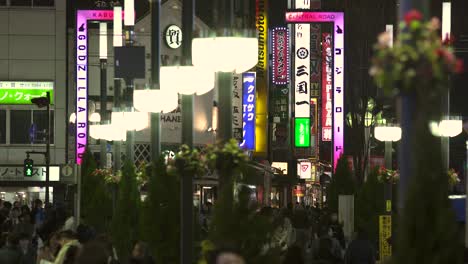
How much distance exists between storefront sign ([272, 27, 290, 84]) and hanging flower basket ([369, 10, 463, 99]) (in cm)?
4909

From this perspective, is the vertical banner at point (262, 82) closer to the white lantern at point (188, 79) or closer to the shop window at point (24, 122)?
the shop window at point (24, 122)

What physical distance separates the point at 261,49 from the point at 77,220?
24.9 m

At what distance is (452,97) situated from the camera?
79438mm

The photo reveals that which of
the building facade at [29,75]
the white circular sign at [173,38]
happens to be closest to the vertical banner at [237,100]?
the white circular sign at [173,38]

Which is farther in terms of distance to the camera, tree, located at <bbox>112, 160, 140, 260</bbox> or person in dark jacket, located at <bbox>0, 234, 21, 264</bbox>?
tree, located at <bbox>112, 160, 140, 260</bbox>

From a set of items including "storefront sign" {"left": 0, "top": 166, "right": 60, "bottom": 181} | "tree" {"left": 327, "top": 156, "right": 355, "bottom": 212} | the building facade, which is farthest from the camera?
the building facade

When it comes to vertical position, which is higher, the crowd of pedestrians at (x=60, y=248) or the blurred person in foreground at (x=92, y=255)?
the blurred person in foreground at (x=92, y=255)

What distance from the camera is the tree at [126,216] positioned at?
29.2 meters

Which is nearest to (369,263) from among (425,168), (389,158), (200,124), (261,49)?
(425,168)

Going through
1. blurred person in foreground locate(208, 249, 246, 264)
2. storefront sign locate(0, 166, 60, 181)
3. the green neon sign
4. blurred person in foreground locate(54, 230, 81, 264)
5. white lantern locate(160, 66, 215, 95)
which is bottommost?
storefront sign locate(0, 166, 60, 181)

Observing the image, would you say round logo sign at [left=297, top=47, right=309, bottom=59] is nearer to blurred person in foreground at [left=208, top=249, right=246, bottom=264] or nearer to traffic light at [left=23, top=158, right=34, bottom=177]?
traffic light at [left=23, top=158, right=34, bottom=177]

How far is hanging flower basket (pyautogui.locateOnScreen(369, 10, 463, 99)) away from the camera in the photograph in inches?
351

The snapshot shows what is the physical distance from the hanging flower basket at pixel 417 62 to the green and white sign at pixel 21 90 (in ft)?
172

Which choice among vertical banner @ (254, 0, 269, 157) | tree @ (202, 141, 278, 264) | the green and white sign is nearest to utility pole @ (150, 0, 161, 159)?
tree @ (202, 141, 278, 264)
